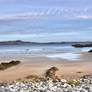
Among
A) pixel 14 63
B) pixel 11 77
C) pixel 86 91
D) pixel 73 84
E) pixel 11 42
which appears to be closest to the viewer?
pixel 86 91

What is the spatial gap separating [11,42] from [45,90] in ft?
461

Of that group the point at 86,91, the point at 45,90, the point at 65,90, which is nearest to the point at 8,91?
the point at 45,90

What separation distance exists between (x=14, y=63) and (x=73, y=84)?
11.6 metres

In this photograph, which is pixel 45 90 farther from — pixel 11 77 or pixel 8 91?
pixel 11 77

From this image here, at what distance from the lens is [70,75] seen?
16.1 metres

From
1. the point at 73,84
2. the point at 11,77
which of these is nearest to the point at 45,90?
the point at 73,84

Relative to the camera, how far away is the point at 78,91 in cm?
936

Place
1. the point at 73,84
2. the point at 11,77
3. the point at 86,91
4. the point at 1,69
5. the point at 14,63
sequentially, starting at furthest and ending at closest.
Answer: the point at 14,63
the point at 1,69
the point at 11,77
the point at 73,84
the point at 86,91

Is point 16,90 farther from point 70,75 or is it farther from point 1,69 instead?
point 1,69

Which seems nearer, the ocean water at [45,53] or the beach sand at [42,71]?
the beach sand at [42,71]

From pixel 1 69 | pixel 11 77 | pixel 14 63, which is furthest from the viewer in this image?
pixel 14 63

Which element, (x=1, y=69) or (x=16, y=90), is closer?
(x=16, y=90)

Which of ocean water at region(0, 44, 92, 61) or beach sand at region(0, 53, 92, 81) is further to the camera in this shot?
ocean water at region(0, 44, 92, 61)

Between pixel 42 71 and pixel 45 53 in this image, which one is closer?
pixel 42 71
